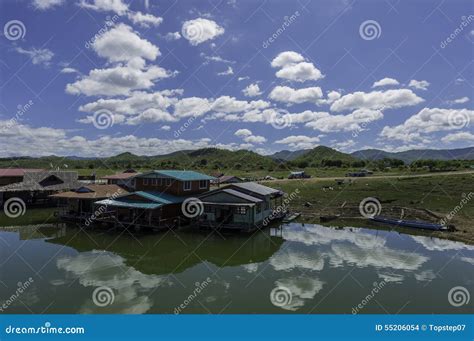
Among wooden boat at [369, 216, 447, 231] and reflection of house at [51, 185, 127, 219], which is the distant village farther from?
wooden boat at [369, 216, 447, 231]

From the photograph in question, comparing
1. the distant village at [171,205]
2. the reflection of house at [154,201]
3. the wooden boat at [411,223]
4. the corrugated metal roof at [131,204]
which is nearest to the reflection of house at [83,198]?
the distant village at [171,205]

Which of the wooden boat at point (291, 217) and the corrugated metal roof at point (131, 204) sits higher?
the corrugated metal roof at point (131, 204)

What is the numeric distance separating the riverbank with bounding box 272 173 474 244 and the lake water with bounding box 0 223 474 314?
20.7 ft

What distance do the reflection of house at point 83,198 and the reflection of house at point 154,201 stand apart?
1.42 meters

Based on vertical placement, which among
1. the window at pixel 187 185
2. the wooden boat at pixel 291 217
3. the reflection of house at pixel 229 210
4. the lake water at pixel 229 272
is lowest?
the lake water at pixel 229 272

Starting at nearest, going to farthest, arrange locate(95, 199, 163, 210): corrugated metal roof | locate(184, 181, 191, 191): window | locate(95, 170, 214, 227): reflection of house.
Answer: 1. locate(95, 199, 163, 210): corrugated metal roof
2. locate(95, 170, 214, 227): reflection of house
3. locate(184, 181, 191, 191): window

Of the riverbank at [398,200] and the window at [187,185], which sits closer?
the window at [187,185]

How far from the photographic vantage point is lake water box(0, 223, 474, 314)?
45.1 feet

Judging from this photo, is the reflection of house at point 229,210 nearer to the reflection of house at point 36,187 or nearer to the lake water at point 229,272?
the lake water at point 229,272

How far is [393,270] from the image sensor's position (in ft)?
59.4

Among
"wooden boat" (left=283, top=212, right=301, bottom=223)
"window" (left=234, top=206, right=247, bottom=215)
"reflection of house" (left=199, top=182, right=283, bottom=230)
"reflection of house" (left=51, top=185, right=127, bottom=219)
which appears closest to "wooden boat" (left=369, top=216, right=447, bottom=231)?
"wooden boat" (left=283, top=212, right=301, bottom=223)

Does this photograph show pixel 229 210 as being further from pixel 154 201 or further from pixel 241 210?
pixel 154 201

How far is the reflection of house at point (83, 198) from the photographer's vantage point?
30000 millimetres

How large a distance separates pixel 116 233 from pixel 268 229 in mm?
12335
